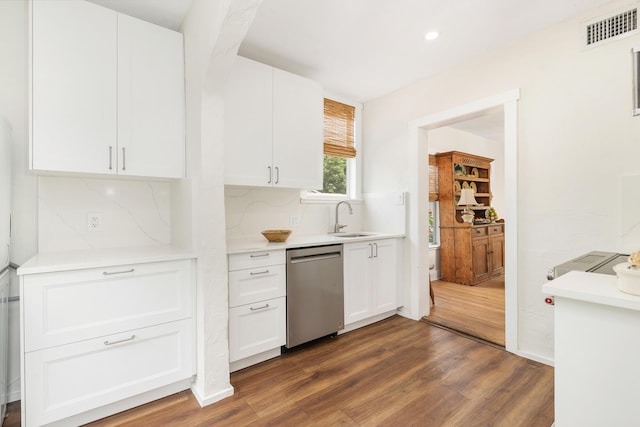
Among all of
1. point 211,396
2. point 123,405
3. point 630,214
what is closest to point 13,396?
point 123,405

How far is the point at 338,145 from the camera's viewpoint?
3.44 meters

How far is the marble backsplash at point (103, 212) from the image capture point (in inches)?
75.4

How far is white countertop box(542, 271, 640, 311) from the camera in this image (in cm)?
87

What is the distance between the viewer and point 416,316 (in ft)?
10.3

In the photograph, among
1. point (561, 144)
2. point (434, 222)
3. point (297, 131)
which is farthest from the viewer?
point (434, 222)

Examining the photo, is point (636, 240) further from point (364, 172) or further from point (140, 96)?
point (140, 96)

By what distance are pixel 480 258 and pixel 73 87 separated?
5.14m

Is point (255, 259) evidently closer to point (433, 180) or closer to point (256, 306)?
point (256, 306)

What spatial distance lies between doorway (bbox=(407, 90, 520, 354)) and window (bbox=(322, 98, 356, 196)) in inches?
29.6

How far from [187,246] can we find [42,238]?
89cm

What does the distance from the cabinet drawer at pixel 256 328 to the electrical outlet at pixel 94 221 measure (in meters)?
1.08

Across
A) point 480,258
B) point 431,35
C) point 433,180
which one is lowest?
point 480,258

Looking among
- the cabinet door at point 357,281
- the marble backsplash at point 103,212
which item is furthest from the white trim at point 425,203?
the marble backsplash at point 103,212

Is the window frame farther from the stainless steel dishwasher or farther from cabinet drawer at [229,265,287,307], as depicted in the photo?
cabinet drawer at [229,265,287,307]
